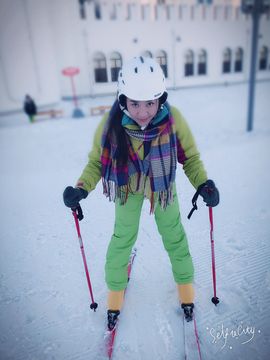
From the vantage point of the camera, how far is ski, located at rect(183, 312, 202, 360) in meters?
1.75

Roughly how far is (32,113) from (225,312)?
421 inches

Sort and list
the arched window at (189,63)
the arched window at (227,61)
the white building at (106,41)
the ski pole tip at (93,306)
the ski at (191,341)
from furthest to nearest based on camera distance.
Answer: the arched window at (227,61)
the arched window at (189,63)
the white building at (106,41)
the ski pole tip at (93,306)
the ski at (191,341)

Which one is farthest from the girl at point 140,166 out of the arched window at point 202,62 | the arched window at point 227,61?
the arched window at point 227,61

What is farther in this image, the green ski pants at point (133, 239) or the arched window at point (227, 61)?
the arched window at point (227, 61)

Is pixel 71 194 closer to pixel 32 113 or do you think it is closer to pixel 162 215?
pixel 162 215

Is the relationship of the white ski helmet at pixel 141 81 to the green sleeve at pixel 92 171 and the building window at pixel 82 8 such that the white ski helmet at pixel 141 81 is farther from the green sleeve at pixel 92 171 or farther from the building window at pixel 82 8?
the building window at pixel 82 8

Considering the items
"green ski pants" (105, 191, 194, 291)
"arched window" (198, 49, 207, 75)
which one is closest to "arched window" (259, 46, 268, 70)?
"arched window" (198, 49, 207, 75)

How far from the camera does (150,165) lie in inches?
67.0

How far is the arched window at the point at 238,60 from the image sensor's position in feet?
66.8

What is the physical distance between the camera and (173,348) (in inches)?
71.3

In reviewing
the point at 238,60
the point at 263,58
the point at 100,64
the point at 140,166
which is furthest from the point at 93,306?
the point at 263,58

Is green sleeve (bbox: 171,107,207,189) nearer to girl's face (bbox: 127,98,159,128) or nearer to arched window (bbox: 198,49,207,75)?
girl's face (bbox: 127,98,159,128)

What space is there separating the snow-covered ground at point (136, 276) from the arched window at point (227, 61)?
17.7 metres

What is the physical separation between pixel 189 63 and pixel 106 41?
6045 mm
